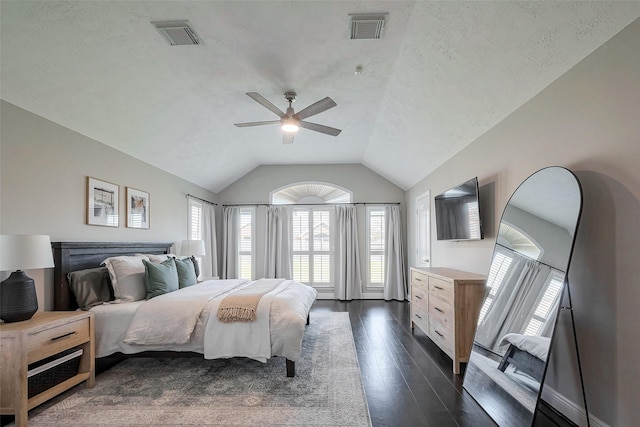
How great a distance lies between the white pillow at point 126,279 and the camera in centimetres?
333

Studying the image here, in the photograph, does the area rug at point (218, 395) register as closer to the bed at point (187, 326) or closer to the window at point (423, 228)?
the bed at point (187, 326)

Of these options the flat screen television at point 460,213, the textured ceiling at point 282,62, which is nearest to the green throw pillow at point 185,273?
the textured ceiling at point 282,62

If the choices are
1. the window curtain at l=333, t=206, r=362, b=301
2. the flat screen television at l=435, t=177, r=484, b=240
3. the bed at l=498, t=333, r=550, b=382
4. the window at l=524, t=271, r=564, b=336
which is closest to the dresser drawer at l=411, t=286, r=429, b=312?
the flat screen television at l=435, t=177, r=484, b=240

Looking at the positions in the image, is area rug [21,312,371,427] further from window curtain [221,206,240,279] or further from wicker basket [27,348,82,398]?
window curtain [221,206,240,279]

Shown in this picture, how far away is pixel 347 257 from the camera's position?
6.87 m

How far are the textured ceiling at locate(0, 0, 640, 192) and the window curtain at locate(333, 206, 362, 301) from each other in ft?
8.62

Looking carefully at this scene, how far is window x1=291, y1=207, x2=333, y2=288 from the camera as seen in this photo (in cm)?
707

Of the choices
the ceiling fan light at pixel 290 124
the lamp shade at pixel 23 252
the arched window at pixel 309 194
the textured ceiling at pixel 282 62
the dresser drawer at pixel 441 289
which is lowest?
the dresser drawer at pixel 441 289

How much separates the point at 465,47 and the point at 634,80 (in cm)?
116

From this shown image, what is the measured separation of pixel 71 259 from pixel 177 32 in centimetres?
243

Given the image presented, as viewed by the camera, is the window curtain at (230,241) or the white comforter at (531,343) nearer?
the white comforter at (531,343)

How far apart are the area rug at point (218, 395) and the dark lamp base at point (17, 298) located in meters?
0.75

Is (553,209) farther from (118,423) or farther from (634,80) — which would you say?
(118,423)

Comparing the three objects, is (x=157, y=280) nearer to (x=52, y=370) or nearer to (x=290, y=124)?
(x=52, y=370)
